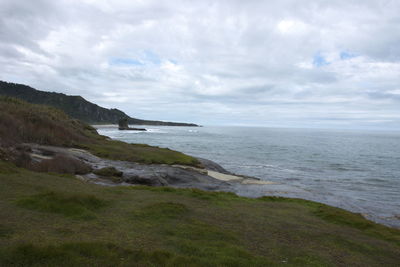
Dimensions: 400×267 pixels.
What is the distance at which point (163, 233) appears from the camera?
35.4 ft

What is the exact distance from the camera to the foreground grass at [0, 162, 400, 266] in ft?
26.3

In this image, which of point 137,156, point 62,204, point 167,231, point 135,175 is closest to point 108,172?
point 135,175

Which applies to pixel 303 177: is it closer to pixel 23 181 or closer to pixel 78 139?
pixel 78 139

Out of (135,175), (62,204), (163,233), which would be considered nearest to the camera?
(163,233)

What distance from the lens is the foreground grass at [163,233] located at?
8016 mm

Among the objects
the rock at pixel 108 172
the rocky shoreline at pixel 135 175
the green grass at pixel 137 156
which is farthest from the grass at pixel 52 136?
the rock at pixel 108 172

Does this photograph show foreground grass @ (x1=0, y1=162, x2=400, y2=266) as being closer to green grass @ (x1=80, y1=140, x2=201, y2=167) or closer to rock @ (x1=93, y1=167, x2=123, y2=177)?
rock @ (x1=93, y1=167, x2=123, y2=177)

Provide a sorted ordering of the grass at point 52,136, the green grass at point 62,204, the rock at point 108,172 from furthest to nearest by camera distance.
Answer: the grass at point 52,136 < the rock at point 108,172 < the green grass at point 62,204

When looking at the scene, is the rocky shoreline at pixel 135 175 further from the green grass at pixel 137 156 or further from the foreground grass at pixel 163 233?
the foreground grass at pixel 163 233

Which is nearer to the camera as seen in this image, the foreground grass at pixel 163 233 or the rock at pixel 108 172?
the foreground grass at pixel 163 233

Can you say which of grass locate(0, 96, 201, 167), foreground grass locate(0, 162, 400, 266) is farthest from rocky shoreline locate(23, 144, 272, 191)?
foreground grass locate(0, 162, 400, 266)

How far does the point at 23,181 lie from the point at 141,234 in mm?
8892

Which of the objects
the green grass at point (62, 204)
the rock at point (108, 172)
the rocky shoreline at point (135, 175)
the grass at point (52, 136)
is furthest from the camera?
the grass at point (52, 136)

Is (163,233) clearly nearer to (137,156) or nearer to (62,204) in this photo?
(62,204)
